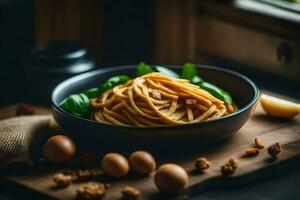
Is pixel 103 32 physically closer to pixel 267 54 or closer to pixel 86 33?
pixel 86 33

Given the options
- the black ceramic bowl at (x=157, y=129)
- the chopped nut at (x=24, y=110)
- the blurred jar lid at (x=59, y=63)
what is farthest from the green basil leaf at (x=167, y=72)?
the chopped nut at (x=24, y=110)

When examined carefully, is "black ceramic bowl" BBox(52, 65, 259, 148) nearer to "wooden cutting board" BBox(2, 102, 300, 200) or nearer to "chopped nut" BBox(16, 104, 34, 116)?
"wooden cutting board" BBox(2, 102, 300, 200)

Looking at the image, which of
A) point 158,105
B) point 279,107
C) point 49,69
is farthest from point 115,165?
point 49,69

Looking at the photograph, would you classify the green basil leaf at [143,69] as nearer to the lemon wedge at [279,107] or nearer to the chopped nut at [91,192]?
the lemon wedge at [279,107]

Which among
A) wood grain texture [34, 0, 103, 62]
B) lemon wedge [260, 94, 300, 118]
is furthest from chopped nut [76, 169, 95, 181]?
wood grain texture [34, 0, 103, 62]

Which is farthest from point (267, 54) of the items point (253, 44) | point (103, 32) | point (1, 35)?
point (1, 35)
